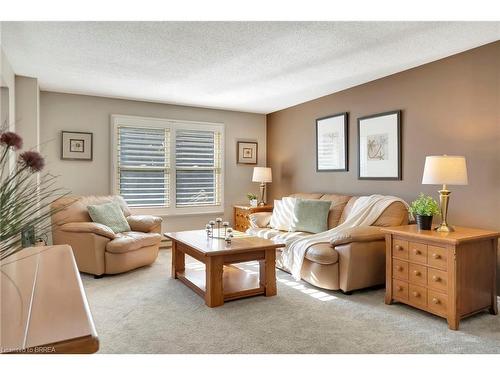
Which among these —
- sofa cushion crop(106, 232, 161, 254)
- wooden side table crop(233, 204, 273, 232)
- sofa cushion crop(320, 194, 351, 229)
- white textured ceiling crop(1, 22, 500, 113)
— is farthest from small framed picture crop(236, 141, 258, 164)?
sofa cushion crop(106, 232, 161, 254)

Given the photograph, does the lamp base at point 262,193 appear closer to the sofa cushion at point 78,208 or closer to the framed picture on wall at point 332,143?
the framed picture on wall at point 332,143

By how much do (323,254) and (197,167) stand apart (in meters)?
3.08

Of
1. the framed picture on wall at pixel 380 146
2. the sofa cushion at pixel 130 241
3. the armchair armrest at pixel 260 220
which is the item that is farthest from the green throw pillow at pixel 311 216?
the sofa cushion at pixel 130 241

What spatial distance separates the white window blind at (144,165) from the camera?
5340 mm

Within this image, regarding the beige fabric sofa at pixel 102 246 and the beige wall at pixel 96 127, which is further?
the beige wall at pixel 96 127

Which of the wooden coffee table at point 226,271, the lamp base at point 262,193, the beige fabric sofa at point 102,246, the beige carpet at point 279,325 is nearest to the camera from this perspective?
the beige carpet at point 279,325

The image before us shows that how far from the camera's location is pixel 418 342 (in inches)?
95.9

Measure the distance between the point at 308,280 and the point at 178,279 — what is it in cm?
138

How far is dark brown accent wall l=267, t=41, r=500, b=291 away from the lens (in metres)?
3.20

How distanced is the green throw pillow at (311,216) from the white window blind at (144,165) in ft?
7.32

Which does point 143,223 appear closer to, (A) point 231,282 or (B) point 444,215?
(A) point 231,282

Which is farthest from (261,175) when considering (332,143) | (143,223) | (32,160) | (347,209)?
(32,160)

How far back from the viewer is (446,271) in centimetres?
270
